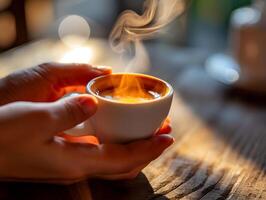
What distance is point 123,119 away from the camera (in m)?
0.64

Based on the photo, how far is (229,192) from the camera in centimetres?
69

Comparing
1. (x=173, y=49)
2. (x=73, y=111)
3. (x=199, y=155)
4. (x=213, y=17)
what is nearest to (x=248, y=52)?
(x=173, y=49)

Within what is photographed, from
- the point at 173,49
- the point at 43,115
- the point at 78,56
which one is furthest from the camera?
the point at 173,49

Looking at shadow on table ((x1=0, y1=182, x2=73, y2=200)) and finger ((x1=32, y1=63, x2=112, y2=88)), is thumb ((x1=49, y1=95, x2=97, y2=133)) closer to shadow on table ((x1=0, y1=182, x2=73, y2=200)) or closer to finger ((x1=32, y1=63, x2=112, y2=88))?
shadow on table ((x1=0, y1=182, x2=73, y2=200))

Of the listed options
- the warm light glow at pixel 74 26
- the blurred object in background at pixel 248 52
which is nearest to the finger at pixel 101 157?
the blurred object in background at pixel 248 52

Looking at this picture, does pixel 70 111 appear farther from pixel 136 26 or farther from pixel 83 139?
pixel 136 26

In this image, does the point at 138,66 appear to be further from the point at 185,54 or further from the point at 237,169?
the point at 237,169

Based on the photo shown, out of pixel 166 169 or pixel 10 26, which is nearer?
pixel 166 169

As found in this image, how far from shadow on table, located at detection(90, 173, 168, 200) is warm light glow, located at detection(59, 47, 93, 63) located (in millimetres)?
683

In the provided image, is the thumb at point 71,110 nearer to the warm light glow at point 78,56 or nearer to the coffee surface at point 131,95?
the coffee surface at point 131,95

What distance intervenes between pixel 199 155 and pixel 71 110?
32 centimetres

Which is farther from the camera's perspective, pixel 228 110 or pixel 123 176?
pixel 228 110

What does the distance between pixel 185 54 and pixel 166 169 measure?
79cm

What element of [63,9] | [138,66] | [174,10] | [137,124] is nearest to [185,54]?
[138,66]
